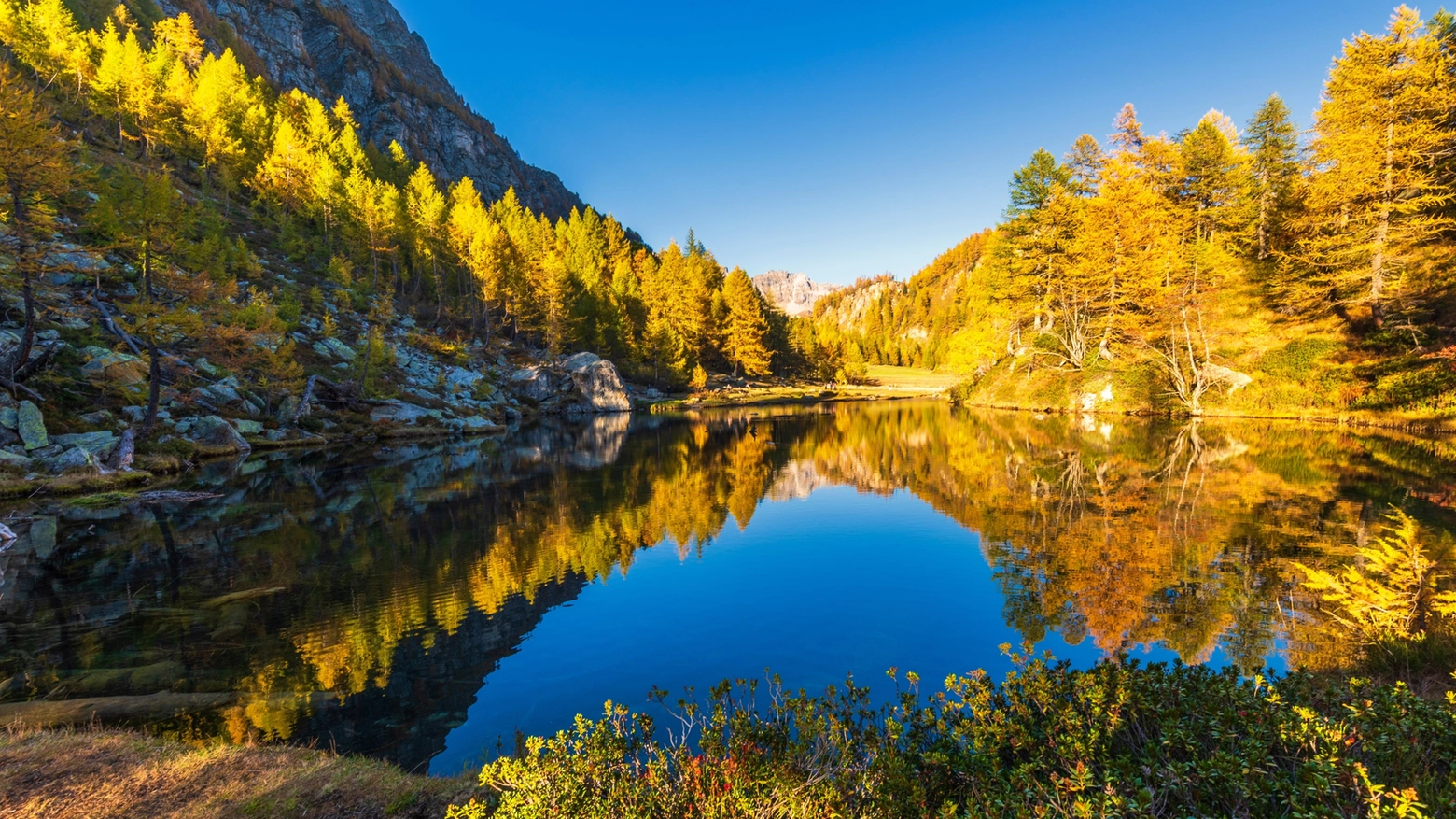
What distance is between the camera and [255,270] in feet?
166

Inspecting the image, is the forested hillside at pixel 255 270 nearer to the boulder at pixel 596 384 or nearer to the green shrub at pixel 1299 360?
the boulder at pixel 596 384

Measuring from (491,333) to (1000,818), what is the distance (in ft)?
252

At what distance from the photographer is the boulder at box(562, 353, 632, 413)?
67188mm

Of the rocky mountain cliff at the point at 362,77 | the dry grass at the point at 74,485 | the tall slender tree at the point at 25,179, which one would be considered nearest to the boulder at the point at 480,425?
the dry grass at the point at 74,485

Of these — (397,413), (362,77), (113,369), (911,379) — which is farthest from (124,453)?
(362,77)

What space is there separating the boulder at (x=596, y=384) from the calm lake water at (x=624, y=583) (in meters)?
40.9

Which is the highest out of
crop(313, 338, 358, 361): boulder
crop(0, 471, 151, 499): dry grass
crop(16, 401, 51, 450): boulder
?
crop(313, 338, 358, 361): boulder

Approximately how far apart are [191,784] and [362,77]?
527 feet

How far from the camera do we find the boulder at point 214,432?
30.8 m

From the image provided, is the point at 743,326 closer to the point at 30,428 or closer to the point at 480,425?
the point at 480,425

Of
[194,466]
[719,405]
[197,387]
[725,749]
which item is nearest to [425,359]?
[197,387]

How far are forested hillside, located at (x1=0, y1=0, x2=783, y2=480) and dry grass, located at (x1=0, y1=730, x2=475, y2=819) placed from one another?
25.8 metres

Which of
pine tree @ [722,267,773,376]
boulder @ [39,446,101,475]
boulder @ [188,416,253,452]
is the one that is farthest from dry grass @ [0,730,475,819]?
pine tree @ [722,267,773,376]

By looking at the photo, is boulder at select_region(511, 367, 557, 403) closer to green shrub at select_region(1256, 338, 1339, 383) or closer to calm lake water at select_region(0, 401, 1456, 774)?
calm lake water at select_region(0, 401, 1456, 774)
